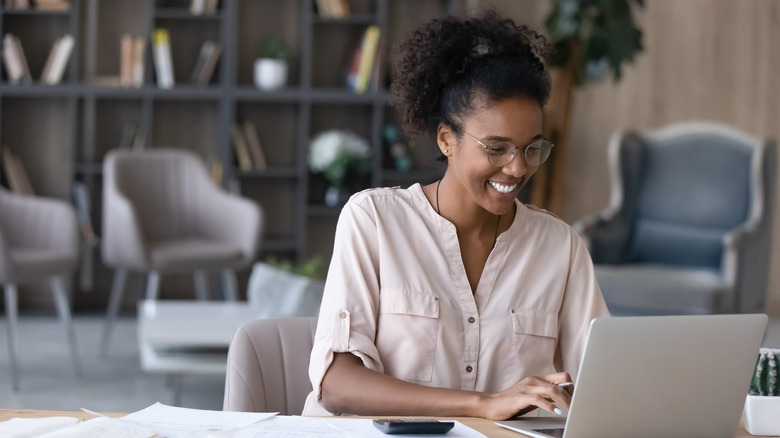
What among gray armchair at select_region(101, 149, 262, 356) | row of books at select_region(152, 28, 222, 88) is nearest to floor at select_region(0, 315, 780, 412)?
gray armchair at select_region(101, 149, 262, 356)

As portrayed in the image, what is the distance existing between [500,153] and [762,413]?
57 cm

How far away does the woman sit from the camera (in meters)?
1.60

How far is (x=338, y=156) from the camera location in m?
5.45

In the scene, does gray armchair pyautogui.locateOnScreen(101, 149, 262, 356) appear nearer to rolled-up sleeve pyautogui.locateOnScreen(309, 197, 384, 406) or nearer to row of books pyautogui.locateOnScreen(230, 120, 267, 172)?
row of books pyautogui.locateOnScreen(230, 120, 267, 172)

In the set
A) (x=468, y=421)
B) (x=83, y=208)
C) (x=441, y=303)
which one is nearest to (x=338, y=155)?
(x=83, y=208)

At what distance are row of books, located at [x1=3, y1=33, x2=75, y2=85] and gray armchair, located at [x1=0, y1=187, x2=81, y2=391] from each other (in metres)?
1.05

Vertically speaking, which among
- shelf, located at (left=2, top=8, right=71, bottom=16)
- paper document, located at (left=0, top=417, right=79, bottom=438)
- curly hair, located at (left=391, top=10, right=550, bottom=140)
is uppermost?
shelf, located at (left=2, top=8, right=71, bottom=16)

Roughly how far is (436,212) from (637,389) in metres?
0.61

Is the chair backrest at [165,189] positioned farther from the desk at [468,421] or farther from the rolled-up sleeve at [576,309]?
the desk at [468,421]

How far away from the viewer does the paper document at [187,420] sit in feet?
4.06

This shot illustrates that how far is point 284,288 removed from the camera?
336cm

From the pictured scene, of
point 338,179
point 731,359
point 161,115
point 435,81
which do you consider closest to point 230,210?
point 338,179

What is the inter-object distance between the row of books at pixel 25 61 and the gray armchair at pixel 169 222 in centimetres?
77

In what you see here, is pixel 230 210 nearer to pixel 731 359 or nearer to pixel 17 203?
pixel 17 203
